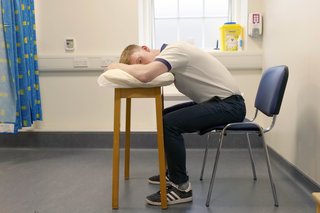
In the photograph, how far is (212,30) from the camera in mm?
2934

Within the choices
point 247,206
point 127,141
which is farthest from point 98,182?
point 247,206

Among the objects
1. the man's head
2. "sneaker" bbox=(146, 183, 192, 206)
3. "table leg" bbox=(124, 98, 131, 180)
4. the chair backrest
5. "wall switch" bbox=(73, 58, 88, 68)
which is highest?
the man's head

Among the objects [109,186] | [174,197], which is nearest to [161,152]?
[174,197]

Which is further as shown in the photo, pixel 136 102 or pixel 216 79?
pixel 136 102

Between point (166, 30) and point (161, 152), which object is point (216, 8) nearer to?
point (166, 30)

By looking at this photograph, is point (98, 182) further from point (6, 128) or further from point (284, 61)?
point (284, 61)

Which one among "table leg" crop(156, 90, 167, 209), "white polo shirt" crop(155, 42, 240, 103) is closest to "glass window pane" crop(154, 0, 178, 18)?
"white polo shirt" crop(155, 42, 240, 103)

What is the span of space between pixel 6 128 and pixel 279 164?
6.70ft

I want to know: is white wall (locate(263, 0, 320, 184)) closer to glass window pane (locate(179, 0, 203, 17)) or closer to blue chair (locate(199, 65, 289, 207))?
blue chair (locate(199, 65, 289, 207))

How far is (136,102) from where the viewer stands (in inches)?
108

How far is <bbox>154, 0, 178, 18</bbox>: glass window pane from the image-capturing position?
2928mm

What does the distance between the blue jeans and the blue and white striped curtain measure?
1410 millimetres

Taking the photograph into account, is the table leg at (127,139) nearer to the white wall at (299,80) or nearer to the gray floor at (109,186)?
the gray floor at (109,186)

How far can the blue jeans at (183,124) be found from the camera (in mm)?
1562
